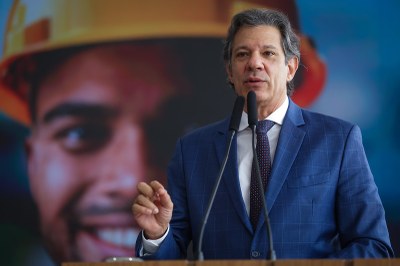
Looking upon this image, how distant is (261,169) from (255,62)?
15.0 inches

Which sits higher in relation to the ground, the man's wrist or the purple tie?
the purple tie

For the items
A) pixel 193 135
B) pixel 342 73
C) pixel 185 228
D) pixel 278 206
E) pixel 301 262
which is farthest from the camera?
pixel 342 73

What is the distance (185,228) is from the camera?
2707 mm

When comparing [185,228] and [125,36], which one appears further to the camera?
[125,36]

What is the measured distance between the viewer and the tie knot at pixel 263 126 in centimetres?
270

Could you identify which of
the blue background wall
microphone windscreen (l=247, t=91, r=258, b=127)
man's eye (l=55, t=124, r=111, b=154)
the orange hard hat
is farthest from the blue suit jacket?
the orange hard hat

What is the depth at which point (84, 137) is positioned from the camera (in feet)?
12.4

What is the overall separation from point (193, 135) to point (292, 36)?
53cm

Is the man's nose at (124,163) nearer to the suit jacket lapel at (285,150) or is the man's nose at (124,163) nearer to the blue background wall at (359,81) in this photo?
the blue background wall at (359,81)

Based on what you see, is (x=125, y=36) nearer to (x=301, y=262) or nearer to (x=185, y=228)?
(x=185, y=228)

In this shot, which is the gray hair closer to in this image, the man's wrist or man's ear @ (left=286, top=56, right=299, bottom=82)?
man's ear @ (left=286, top=56, right=299, bottom=82)

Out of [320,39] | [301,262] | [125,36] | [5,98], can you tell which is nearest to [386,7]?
[320,39]

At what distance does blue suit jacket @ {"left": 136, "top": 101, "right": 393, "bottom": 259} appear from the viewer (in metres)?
2.48

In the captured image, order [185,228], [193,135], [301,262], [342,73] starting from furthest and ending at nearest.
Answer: [342,73]
[193,135]
[185,228]
[301,262]
